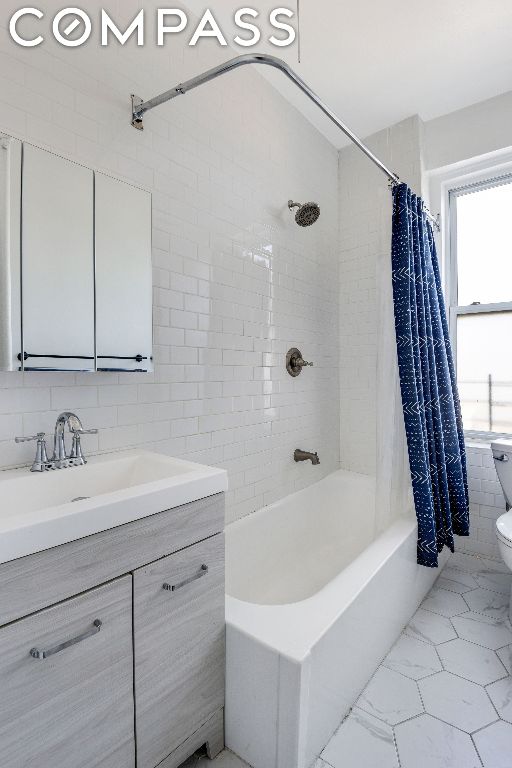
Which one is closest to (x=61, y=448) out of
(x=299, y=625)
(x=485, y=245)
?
(x=299, y=625)

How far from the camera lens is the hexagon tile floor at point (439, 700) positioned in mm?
1236

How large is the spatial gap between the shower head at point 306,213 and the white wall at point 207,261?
0.11 metres

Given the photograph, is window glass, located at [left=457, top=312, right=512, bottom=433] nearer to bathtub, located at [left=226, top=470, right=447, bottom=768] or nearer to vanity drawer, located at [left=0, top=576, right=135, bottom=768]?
bathtub, located at [left=226, top=470, right=447, bottom=768]

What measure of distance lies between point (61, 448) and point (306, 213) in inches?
66.4

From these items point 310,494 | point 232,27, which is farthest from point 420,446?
point 232,27

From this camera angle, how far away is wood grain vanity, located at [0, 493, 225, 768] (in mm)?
791

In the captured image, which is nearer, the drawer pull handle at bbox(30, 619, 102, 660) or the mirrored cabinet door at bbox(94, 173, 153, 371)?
the drawer pull handle at bbox(30, 619, 102, 660)

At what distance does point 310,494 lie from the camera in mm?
2443

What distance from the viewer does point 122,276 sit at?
1.46 meters

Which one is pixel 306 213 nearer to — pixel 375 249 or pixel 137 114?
pixel 375 249

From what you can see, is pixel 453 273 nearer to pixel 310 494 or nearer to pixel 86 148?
pixel 310 494

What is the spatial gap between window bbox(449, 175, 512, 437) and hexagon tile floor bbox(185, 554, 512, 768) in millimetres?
1106

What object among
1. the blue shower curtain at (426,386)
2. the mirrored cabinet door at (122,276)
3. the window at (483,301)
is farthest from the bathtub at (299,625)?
the window at (483,301)

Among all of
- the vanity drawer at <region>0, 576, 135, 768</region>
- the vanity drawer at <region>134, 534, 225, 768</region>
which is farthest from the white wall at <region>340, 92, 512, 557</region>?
the vanity drawer at <region>0, 576, 135, 768</region>
